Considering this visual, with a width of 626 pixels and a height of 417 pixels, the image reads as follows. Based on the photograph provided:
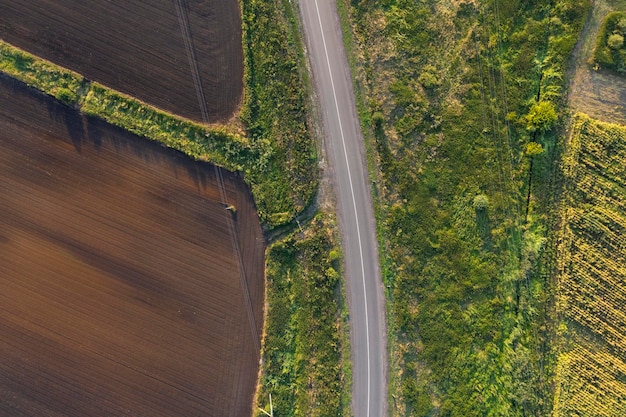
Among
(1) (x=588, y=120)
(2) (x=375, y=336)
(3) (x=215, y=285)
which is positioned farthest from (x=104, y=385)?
(1) (x=588, y=120)

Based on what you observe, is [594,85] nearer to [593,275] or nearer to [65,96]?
[593,275]

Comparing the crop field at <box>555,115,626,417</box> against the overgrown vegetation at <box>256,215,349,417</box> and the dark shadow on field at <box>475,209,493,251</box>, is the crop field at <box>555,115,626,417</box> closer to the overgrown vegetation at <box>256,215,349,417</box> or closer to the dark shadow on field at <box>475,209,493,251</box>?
the dark shadow on field at <box>475,209,493,251</box>

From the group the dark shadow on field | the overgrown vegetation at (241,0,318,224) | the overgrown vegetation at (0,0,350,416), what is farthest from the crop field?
the overgrown vegetation at (241,0,318,224)

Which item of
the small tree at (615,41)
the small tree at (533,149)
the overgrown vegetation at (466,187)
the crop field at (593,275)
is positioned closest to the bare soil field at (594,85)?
the small tree at (615,41)

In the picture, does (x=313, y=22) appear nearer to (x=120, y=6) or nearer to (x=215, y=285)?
(x=120, y=6)

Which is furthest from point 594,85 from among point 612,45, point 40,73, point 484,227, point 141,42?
point 40,73

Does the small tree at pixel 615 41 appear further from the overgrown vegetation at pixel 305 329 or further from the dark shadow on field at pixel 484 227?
the overgrown vegetation at pixel 305 329
